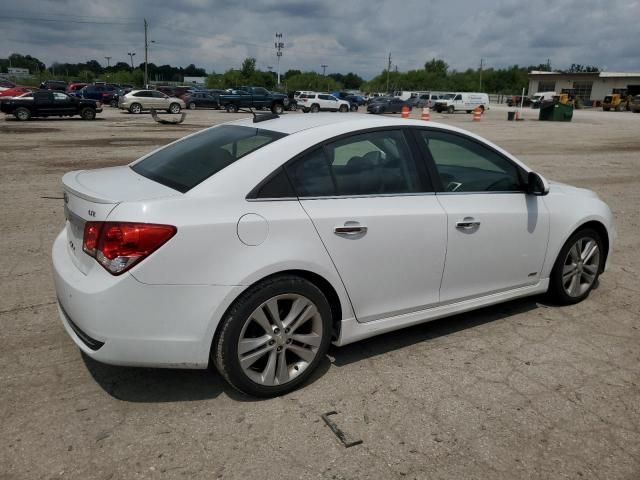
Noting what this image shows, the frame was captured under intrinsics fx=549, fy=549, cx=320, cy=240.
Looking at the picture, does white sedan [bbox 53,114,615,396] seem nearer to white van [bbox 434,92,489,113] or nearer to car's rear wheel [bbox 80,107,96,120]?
car's rear wheel [bbox 80,107,96,120]

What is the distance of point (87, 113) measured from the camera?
2698 cm

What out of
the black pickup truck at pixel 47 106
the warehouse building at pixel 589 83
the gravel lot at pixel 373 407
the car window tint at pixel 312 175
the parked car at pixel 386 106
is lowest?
the gravel lot at pixel 373 407

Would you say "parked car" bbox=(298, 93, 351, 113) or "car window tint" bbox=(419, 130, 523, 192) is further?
"parked car" bbox=(298, 93, 351, 113)

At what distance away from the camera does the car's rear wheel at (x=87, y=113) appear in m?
26.8

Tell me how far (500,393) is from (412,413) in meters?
0.61

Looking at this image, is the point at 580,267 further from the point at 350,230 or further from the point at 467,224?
the point at 350,230

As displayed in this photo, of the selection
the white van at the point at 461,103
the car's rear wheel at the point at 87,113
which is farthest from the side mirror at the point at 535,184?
the white van at the point at 461,103

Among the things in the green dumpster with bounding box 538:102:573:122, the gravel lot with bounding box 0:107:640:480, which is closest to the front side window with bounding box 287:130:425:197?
the gravel lot with bounding box 0:107:640:480

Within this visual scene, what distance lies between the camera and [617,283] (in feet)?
17.4

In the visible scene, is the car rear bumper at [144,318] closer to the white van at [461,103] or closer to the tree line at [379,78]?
the white van at [461,103]

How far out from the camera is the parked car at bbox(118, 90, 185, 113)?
33.7 meters

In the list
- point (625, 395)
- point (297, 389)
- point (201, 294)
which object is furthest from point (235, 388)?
point (625, 395)

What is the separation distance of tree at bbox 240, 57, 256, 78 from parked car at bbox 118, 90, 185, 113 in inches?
2674

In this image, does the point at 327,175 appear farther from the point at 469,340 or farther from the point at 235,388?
the point at 469,340
